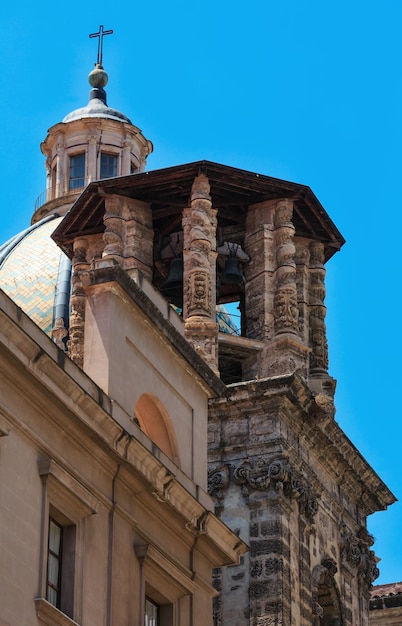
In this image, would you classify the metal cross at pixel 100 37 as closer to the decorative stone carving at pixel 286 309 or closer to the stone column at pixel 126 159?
the stone column at pixel 126 159

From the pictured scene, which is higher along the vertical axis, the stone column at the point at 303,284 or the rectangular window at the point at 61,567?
the stone column at the point at 303,284

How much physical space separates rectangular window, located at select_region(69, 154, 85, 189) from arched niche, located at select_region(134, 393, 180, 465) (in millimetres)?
38156

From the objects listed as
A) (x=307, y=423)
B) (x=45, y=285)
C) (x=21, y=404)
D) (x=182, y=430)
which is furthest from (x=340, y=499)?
(x=45, y=285)

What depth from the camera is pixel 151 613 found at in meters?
25.2

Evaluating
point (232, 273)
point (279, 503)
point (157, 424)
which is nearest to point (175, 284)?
point (232, 273)

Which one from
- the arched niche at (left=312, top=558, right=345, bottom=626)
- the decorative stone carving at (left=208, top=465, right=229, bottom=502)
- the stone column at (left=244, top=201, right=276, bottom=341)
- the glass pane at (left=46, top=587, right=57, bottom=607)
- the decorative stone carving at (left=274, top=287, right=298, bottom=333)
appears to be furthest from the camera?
the stone column at (left=244, top=201, right=276, bottom=341)

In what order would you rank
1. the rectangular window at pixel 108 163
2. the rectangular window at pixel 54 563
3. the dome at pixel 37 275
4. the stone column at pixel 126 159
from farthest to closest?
the rectangular window at pixel 108 163, the stone column at pixel 126 159, the dome at pixel 37 275, the rectangular window at pixel 54 563

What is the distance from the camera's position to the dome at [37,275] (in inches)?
2327

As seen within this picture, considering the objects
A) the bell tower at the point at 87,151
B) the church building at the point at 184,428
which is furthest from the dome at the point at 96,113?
the church building at the point at 184,428

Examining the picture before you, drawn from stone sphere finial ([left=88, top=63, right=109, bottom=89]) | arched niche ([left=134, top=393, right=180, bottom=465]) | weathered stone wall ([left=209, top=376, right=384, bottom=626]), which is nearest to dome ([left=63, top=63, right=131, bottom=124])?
stone sphere finial ([left=88, top=63, right=109, bottom=89])

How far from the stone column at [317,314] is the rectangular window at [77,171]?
86.4 feet

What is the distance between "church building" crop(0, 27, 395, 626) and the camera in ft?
74.0

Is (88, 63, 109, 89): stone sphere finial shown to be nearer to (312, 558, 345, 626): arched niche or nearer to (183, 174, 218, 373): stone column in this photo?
(183, 174, 218, 373): stone column

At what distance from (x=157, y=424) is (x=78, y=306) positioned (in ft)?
38.2
